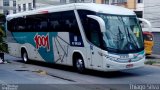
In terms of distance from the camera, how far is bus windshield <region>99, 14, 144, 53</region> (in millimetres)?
15656

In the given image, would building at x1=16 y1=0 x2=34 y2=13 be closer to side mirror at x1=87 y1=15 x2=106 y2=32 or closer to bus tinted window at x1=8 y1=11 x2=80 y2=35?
bus tinted window at x1=8 y1=11 x2=80 y2=35

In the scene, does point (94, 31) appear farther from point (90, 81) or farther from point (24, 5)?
point (24, 5)

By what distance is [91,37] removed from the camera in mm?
16359

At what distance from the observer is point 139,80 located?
595 inches

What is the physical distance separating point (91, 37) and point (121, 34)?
1296mm

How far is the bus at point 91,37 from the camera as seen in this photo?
15648 millimetres

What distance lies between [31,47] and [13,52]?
3.01m

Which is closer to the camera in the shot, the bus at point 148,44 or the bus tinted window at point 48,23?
the bus tinted window at point 48,23

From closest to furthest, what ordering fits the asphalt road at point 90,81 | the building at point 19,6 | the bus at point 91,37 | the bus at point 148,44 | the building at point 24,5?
1. the asphalt road at point 90,81
2. the bus at point 91,37
3. the bus at point 148,44
4. the building at point 24,5
5. the building at point 19,6

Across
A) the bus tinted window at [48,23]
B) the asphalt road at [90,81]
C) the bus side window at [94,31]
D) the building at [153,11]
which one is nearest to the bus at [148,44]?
the bus tinted window at [48,23]

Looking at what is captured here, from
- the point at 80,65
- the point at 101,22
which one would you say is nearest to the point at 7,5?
the point at 80,65

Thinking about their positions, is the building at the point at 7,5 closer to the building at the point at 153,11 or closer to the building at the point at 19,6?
the building at the point at 19,6

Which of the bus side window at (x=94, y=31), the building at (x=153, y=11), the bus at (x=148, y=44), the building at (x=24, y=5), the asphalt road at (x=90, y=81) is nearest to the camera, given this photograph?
the asphalt road at (x=90, y=81)

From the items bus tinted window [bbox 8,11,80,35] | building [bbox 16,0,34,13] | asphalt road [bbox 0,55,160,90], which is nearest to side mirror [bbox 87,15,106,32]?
bus tinted window [bbox 8,11,80,35]
